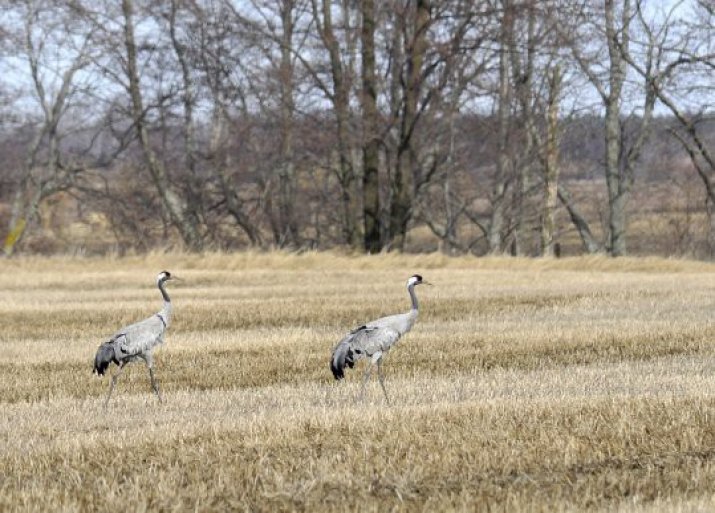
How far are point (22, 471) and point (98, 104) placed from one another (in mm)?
33778

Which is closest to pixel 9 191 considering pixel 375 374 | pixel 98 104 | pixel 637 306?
pixel 98 104

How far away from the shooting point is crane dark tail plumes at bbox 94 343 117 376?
11547mm

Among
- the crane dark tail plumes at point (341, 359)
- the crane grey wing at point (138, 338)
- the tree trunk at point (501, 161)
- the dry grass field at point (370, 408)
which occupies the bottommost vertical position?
the dry grass field at point (370, 408)

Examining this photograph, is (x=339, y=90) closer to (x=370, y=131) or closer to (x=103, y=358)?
(x=370, y=131)

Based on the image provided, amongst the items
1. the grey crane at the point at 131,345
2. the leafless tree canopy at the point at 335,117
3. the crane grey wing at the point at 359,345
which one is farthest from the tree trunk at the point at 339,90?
the crane grey wing at the point at 359,345

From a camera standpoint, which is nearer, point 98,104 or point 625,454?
point 625,454

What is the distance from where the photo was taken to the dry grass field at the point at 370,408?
714 centimetres

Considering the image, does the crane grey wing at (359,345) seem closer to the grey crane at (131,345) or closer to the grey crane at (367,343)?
the grey crane at (367,343)

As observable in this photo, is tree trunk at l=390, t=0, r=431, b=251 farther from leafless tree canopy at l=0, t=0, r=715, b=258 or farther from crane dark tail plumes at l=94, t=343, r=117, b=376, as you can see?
crane dark tail plumes at l=94, t=343, r=117, b=376

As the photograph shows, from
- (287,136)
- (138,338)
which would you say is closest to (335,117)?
(287,136)

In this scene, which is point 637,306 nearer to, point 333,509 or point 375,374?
point 375,374

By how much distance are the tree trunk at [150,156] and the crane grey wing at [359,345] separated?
83.6ft

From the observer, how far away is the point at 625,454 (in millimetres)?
8148

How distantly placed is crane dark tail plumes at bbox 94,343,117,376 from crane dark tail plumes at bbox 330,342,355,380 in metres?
2.19
